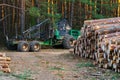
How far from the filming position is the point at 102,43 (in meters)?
14.4

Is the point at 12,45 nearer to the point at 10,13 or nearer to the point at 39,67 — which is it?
the point at 10,13

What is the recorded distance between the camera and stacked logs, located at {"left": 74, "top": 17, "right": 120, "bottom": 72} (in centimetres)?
1332

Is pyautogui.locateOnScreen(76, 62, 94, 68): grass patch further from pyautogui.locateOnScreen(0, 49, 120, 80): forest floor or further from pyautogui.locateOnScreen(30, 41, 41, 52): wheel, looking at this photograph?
pyautogui.locateOnScreen(30, 41, 41, 52): wheel

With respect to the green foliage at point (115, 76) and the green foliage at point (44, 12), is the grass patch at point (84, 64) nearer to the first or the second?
the green foliage at point (115, 76)

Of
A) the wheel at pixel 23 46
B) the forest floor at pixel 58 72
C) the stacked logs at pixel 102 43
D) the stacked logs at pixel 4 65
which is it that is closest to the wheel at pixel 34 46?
the wheel at pixel 23 46

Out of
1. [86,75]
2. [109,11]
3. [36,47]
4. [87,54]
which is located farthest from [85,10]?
[86,75]

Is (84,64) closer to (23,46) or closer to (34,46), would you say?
(23,46)

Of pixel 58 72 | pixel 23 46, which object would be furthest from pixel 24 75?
pixel 23 46

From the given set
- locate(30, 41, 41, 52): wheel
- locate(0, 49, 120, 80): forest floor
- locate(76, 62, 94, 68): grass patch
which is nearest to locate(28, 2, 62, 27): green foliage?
locate(30, 41, 41, 52): wheel

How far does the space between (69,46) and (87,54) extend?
751 centimetres

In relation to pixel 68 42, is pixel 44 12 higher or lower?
higher

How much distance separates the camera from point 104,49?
14.1 metres

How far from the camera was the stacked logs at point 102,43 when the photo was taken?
13.3m

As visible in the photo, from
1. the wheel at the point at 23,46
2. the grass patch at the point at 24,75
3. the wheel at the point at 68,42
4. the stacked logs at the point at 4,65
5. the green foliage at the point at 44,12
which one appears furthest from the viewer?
the wheel at the point at 68,42
